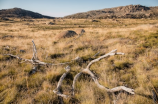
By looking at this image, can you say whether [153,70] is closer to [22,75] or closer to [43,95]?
[43,95]

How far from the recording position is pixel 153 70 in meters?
3.60

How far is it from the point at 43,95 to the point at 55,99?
376 millimetres

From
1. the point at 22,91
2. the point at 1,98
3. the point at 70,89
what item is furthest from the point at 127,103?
the point at 1,98

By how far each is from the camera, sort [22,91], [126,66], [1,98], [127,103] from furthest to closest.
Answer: [126,66], [22,91], [1,98], [127,103]

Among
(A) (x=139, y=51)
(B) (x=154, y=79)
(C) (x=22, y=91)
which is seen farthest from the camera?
(A) (x=139, y=51)

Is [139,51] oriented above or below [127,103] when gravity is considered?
above

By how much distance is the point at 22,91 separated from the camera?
288cm

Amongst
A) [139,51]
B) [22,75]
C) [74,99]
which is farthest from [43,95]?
[139,51]

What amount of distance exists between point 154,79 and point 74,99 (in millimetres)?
2638

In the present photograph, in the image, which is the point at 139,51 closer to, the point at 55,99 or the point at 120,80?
the point at 120,80

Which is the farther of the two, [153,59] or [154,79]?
[153,59]

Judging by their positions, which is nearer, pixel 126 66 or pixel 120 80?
pixel 120 80

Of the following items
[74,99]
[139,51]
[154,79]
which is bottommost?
[74,99]

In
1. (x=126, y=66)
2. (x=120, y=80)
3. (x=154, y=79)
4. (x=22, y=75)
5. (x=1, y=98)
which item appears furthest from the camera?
(x=126, y=66)
